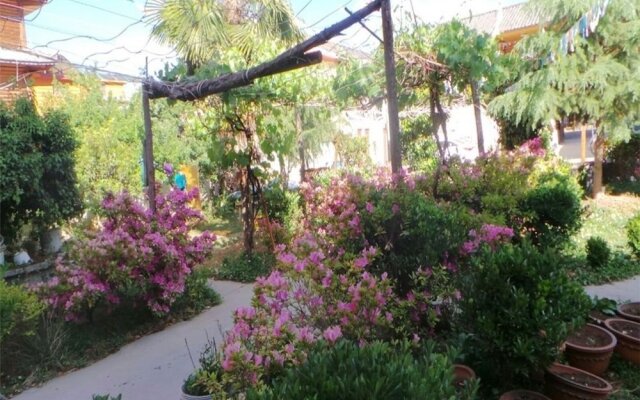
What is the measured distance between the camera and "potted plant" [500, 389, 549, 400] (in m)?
2.99

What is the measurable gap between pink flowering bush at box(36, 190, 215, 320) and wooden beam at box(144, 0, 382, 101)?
1.27 metres

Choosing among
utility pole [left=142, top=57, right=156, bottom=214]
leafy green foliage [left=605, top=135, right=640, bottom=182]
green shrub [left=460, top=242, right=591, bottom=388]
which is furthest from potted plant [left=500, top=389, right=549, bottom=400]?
leafy green foliage [left=605, top=135, right=640, bottom=182]

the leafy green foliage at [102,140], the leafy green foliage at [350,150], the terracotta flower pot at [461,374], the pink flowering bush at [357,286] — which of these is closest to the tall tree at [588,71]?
the leafy green foliage at [350,150]

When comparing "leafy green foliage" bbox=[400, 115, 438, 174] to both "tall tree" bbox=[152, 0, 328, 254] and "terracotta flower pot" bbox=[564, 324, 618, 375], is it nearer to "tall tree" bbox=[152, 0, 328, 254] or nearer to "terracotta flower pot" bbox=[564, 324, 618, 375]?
"tall tree" bbox=[152, 0, 328, 254]

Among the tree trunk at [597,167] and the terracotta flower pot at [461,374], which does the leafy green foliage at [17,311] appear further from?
the tree trunk at [597,167]

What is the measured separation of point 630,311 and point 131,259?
16.1 feet

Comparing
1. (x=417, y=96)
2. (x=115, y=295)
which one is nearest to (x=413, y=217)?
(x=115, y=295)

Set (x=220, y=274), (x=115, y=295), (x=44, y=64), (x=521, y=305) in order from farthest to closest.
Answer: (x=44, y=64)
(x=220, y=274)
(x=115, y=295)
(x=521, y=305)

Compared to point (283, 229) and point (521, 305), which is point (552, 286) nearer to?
point (521, 305)

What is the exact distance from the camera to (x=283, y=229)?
28.2 ft

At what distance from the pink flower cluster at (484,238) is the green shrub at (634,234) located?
384 cm

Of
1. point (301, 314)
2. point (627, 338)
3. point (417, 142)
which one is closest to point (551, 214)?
point (627, 338)

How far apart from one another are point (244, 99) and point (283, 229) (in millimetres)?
2413

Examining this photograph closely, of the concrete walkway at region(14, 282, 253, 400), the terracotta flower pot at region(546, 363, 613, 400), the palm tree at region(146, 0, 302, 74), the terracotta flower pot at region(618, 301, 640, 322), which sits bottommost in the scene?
the concrete walkway at region(14, 282, 253, 400)
